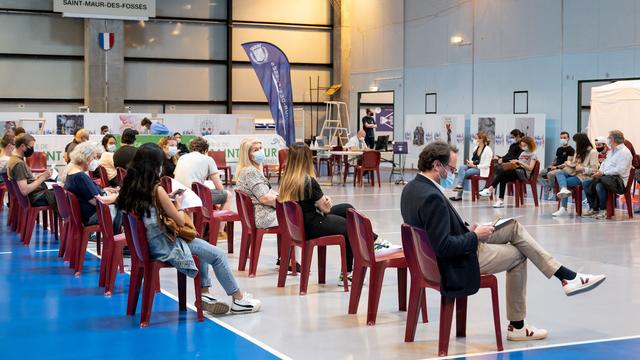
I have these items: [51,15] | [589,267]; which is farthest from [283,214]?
[51,15]

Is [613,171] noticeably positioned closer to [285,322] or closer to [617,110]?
[617,110]

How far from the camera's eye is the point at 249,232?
8.12 metres

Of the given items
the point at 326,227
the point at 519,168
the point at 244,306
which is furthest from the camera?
the point at 519,168

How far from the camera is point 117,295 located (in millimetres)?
7051

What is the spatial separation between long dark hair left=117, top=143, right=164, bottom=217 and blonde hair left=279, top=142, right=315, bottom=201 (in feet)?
4.85

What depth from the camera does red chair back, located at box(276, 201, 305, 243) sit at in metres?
7.14

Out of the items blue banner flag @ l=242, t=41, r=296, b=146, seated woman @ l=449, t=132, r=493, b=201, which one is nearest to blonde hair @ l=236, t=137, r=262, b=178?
seated woman @ l=449, t=132, r=493, b=201

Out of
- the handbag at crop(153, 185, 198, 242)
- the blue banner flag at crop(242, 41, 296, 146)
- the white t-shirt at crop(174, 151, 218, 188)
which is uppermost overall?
the blue banner flag at crop(242, 41, 296, 146)

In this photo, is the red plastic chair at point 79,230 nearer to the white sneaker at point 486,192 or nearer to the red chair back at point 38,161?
the red chair back at point 38,161

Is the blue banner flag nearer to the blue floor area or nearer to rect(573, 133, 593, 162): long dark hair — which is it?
rect(573, 133, 593, 162): long dark hair

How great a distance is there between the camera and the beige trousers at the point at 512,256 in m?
5.34

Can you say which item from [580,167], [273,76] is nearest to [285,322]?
[580,167]

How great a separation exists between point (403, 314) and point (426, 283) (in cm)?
101

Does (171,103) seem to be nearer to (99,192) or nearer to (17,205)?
(17,205)
